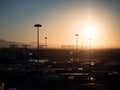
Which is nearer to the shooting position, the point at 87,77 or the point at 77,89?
the point at 77,89

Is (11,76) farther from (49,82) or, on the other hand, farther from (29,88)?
(29,88)

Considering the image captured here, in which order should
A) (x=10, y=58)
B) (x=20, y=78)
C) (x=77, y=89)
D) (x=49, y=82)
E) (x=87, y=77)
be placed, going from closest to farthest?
(x=77, y=89) < (x=49, y=82) < (x=87, y=77) < (x=20, y=78) < (x=10, y=58)

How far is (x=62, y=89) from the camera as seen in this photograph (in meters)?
34.1

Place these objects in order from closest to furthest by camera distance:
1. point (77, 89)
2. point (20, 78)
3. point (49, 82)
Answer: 1. point (77, 89)
2. point (49, 82)
3. point (20, 78)

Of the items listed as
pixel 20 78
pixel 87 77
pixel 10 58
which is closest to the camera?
pixel 87 77

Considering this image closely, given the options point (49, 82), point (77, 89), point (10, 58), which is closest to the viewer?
point (77, 89)

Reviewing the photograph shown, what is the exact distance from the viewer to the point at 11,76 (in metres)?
Answer: 45.5

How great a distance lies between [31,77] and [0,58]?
46716 millimetres

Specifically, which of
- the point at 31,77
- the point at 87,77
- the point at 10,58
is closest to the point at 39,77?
the point at 31,77

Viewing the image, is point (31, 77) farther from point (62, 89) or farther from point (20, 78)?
point (62, 89)

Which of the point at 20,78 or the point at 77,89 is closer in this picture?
the point at 77,89

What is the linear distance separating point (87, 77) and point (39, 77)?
7973mm

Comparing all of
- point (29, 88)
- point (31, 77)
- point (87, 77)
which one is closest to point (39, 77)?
point (31, 77)

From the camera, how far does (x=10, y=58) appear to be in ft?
290
